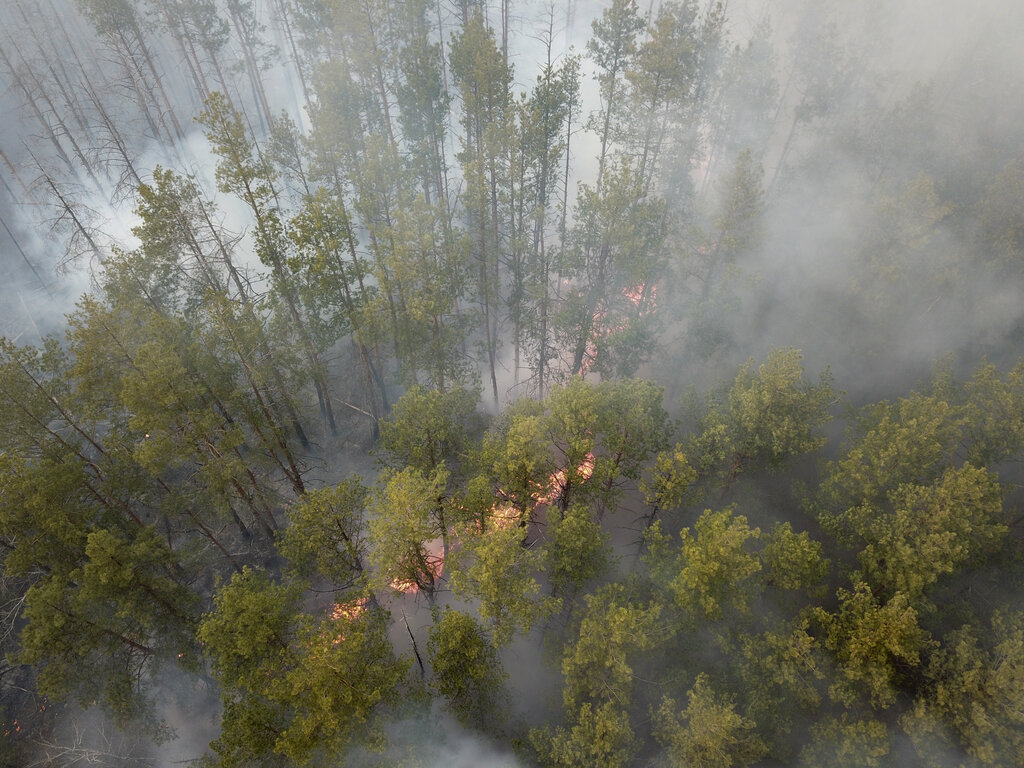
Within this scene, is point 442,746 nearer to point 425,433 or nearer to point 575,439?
point 425,433

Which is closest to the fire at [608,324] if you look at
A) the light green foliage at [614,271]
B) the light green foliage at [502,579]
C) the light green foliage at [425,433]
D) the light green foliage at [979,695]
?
the light green foliage at [614,271]

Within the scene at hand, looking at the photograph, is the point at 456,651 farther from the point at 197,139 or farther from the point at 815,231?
the point at 197,139

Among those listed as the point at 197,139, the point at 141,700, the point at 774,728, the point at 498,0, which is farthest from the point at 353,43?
the point at 498,0

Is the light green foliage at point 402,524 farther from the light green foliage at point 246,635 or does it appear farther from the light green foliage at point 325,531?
the light green foliage at point 246,635

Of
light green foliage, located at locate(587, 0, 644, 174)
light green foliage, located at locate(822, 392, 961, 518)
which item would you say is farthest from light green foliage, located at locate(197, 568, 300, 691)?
light green foliage, located at locate(587, 0, 644, 174)

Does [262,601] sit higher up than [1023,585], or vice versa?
[262,601]

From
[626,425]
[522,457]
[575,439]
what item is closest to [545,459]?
[522,457]

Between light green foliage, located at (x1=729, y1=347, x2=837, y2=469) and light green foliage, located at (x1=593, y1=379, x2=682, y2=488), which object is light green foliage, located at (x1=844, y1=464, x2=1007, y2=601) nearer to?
light green foliage, located at (x1=729, y1=347, x2=837, y2=469)
